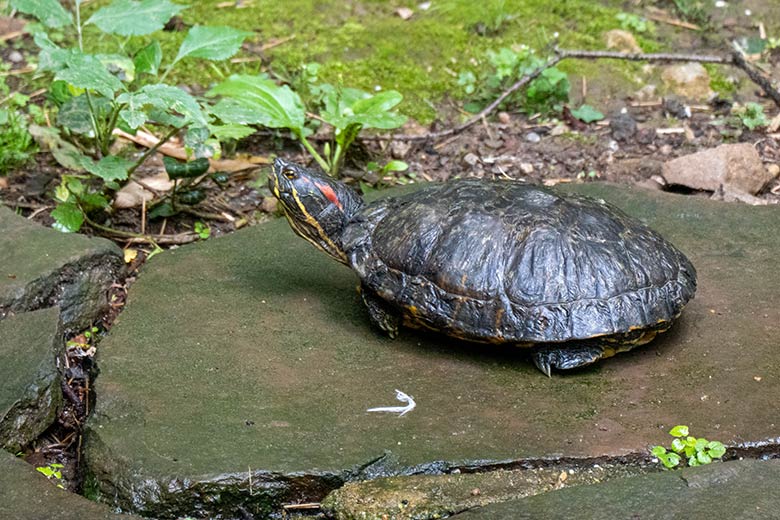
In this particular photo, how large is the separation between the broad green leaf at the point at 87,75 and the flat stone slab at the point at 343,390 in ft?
3.39

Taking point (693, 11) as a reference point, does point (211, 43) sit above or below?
above

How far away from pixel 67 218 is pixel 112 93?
121cm

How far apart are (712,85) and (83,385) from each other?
584 centimetres

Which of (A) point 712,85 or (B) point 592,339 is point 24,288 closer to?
(B) point 592,339

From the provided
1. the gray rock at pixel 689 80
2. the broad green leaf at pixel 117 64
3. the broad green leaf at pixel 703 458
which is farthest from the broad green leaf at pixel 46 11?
the gray rock at pixel 689 80

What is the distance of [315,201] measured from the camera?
4512 mm

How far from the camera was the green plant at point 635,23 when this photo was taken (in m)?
8.39

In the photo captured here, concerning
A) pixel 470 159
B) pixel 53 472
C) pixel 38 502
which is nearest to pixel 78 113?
pixel 53 472

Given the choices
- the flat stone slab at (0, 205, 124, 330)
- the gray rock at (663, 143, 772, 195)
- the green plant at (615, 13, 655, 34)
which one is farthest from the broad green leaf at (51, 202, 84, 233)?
the green plant at (615, 13, 655, 34)

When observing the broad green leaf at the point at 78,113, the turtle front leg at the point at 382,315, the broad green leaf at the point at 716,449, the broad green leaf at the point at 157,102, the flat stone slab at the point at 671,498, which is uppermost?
the broad green leaf at the point at 157,102

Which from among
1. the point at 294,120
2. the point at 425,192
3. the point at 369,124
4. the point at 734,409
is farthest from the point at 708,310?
the point at 294,120

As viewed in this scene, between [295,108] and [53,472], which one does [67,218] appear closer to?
[295,108]

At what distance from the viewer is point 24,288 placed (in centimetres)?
463

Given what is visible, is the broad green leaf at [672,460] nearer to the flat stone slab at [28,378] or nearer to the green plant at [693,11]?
the flat stone slab at [28,378]
